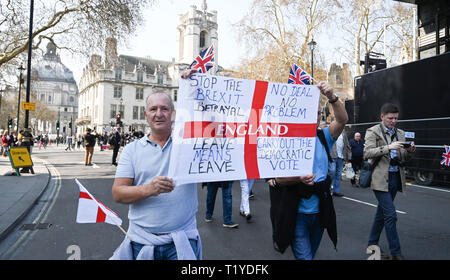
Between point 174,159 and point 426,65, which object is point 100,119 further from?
point 174,159

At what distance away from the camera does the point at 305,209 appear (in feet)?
9.08

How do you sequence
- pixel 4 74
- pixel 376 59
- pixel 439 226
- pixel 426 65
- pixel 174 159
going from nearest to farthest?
1. pixel 174 159
2. pixel 439 226
3. pixel 426 65
4. pixel 376 59
5. pixel 4 74

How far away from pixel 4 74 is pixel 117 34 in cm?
1913

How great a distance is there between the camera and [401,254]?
4062mm

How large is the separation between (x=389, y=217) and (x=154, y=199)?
3244 millimetres

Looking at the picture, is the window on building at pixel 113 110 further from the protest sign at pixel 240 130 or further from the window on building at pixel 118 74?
the protest sign at pixel 240 130

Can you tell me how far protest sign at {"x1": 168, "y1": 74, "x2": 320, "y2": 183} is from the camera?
2.25 m

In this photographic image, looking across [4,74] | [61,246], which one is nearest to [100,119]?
[4,74]

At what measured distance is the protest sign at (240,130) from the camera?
7.39 feet

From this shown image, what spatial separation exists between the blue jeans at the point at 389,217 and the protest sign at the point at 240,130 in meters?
1.87

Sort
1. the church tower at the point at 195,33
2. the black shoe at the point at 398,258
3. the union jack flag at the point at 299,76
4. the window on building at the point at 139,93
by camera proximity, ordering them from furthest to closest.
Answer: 1. the window on building at the point at 139,93
2. the church tower at the point at 195,33
3. the black shoe at the point at 398,258
4. the union jack flag at the point at 299,76

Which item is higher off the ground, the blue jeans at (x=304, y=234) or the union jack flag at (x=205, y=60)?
the union jack flag at (x=205, y=60)

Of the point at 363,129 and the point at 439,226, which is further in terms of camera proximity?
the point at 363,129

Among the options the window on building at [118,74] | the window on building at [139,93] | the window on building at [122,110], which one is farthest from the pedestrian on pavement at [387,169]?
the window on building at [139,93]
